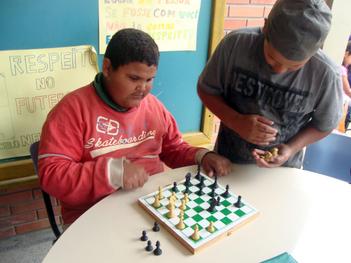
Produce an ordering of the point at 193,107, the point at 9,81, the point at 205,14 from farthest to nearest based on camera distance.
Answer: the point at 193,107, the point at 205,14, the point at 9,81

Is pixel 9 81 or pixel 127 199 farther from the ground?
pixel 9 81

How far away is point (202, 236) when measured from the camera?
3.07ft

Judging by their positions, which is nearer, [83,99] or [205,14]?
[83,99]

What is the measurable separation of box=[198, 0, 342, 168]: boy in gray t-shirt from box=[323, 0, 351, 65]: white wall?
1329 mm

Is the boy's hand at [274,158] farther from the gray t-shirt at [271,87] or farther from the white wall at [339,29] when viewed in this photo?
the white wall at [339,29]

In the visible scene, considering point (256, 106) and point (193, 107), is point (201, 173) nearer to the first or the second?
point (256, 106)

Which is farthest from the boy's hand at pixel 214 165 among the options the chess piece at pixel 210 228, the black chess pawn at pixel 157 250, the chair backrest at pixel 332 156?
the chair backrest at pixel 332 156

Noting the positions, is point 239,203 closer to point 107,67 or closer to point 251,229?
point 251,229

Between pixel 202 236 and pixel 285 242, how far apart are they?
24cm

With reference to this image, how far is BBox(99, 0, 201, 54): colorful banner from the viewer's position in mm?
1786

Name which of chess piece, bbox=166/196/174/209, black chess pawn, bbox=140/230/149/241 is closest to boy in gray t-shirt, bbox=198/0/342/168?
chess piece, bbox=166/196/174/209

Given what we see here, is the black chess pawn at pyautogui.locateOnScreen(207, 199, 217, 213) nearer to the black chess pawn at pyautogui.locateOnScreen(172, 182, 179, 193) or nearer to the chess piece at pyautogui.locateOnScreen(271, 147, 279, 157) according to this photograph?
the black chess pawn at pyautogui.locateOnScreen(172, 182, 179, 193)

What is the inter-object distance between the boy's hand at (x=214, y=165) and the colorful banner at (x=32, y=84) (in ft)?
2.90

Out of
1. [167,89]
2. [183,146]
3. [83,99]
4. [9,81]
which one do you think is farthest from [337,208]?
[9,81]
